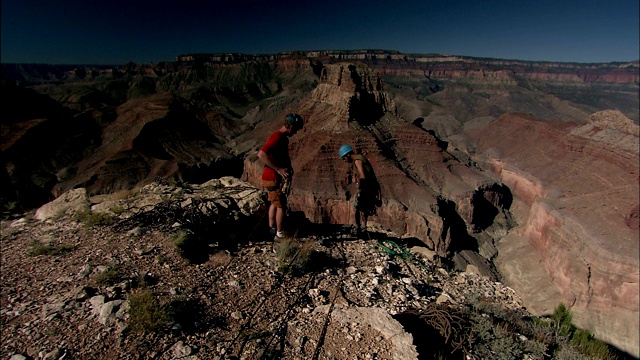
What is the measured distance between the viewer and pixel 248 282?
5.96 meters

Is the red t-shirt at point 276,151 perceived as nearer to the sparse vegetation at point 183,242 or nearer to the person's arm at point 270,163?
the person's arm at point 270,163

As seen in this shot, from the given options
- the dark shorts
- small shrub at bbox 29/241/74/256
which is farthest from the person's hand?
small shrub at bbox 29/241/74/256

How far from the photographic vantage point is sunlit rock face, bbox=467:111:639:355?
20.7 meters

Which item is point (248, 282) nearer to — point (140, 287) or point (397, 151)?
point (140, 287)

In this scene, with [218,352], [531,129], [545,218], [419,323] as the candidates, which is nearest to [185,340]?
[218,352]

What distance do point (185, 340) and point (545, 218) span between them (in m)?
31.1

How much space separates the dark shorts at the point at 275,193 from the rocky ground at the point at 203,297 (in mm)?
863

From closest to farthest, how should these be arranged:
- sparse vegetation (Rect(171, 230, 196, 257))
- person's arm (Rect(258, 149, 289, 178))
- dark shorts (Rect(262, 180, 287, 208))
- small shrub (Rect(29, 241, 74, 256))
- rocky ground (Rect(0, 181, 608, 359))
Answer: rocky ground (Rect(0, 181, 608, 359)) → sparse vegetation (Rect(171, 230, 196, 257)) → person's arm (Rect(258, 149, 289, 178)) → small shrub (Rect(29, 241, 74, 256)) → dark shorts (Rect(262, 180, 287, 208))

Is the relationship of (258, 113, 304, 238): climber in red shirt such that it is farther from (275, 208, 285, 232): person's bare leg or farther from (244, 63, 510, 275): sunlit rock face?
(244, 63, 510, 275): sunlit rock face

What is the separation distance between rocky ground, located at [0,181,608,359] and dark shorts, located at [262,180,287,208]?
86 cm

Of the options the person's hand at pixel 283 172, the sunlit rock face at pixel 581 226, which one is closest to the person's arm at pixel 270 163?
the person's hand at pixel 283 172

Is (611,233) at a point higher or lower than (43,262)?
lower

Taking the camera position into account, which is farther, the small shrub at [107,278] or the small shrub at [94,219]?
the small shrub at [94,219]

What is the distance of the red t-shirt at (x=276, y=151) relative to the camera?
6.82 meters
